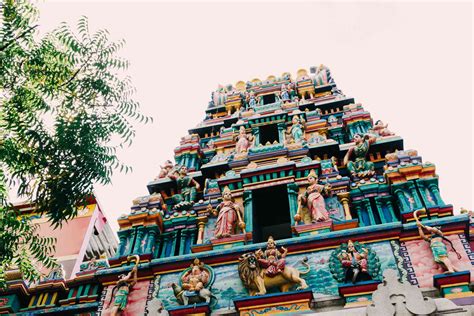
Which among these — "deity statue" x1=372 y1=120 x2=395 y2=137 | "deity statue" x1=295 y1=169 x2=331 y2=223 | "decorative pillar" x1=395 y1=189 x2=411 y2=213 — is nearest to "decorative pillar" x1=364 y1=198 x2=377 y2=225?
"decorative pillar" x1=395 y1=189 x2=411 y2=213

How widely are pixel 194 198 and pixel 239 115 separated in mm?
5623

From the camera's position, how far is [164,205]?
550 inches

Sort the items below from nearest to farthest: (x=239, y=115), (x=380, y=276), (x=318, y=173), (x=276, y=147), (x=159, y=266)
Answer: (x=380, y=276) < (x=159, y=266) < (x=318, y=173) < (x=276, y=147) < (x=239, y=115)

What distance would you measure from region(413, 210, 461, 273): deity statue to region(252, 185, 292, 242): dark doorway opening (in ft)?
11.7

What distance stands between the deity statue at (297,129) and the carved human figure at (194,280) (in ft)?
18.8

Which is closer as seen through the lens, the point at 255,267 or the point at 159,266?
the point at 255,267

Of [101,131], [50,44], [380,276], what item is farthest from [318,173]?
[50,44]

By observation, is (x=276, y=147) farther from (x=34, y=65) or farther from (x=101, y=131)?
(x=34, y=65)

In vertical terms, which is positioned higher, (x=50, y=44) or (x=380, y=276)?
(x=50, y=44)

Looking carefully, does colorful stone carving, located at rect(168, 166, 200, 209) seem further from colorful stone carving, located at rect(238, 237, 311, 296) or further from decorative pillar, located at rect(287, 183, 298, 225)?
colorful stone carving, located at rect(238, 237, 311, 296)

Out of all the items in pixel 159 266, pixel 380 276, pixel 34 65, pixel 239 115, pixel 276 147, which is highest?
pixel 239 115

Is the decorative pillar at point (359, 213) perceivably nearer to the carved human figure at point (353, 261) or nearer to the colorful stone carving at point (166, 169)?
the carved human figure at point (353, 261)

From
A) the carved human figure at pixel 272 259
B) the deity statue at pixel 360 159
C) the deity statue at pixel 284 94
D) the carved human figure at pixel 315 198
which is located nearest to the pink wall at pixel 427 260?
the carved human figure at pixel 315 198

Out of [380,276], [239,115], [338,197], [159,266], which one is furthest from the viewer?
[239,115]
